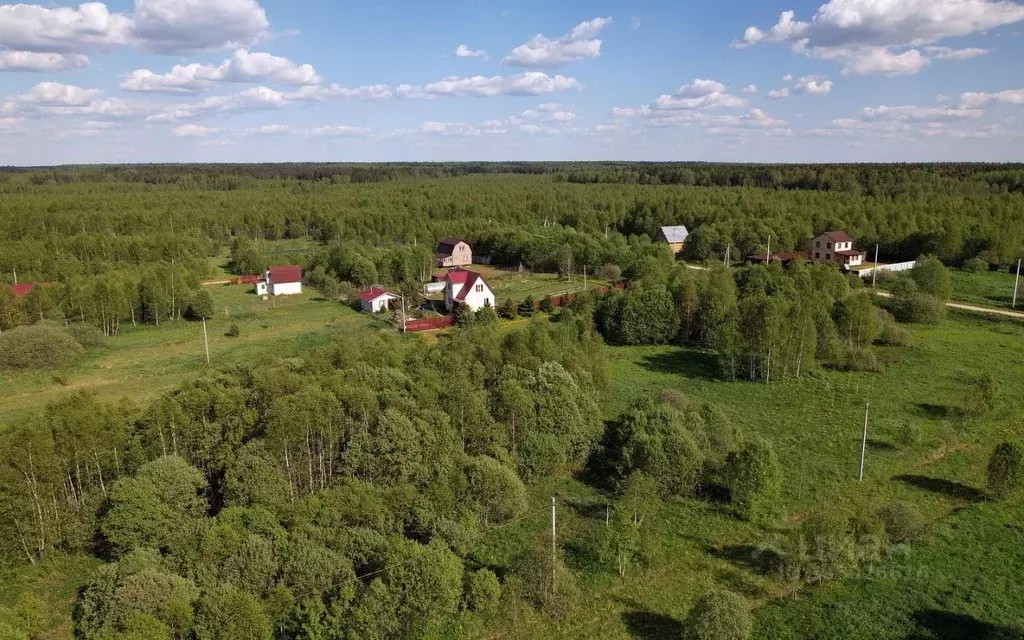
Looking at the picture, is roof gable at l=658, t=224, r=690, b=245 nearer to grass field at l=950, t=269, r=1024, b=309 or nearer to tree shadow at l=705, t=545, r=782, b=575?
grass field at l=950, t=269, r=1024, b=309

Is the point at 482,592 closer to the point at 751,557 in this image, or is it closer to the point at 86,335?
the point at 751,557

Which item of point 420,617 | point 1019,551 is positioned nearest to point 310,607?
point 420,617

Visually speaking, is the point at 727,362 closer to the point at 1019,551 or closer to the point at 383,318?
the point at 1019,551

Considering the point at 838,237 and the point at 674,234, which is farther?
the point at 674,234

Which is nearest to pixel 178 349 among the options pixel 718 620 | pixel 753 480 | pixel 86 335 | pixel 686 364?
pixel 86 335

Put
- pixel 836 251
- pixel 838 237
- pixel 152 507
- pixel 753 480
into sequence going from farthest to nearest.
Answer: pixel 838 237
pixel 836 251
pixel 753 480
pixel 152 507

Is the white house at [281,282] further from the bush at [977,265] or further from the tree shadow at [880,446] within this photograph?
the bush at [977,265]

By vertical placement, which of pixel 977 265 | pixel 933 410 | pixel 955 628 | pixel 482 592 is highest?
pixel 977 265
